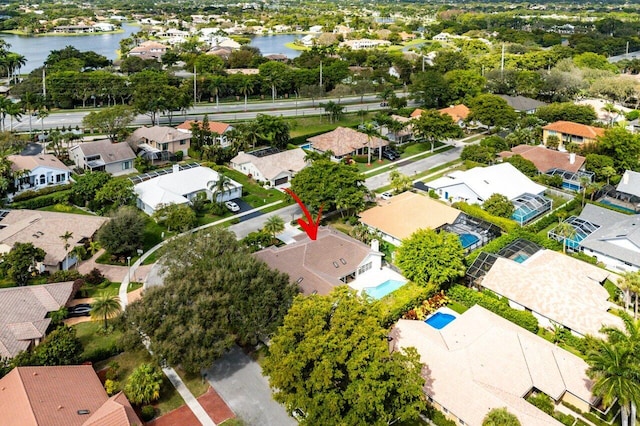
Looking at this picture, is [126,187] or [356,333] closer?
[356,333]

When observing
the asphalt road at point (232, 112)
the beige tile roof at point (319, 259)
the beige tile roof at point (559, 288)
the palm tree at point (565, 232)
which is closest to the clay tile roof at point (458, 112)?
the asphalt road at point (232, 112)

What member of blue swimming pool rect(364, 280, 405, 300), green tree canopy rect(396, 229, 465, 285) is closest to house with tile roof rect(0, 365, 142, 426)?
blue swimming pool rect(364, 280, 405, 300)

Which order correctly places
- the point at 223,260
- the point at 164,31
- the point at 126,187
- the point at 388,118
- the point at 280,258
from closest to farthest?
the point at 223,260 < the point at 280,258 < the point at 126,187 < the point at 388,118 < the point at 164,31

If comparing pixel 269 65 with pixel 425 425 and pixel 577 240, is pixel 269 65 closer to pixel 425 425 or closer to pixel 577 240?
pixel 577 240

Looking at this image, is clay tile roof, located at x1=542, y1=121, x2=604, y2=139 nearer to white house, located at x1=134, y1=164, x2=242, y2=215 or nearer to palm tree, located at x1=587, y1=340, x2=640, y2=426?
white house, located at x1=134, y1=164, x2=242, y2=215

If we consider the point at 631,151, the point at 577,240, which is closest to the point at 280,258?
the point at 577,240

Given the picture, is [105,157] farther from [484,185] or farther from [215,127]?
[484,185]
